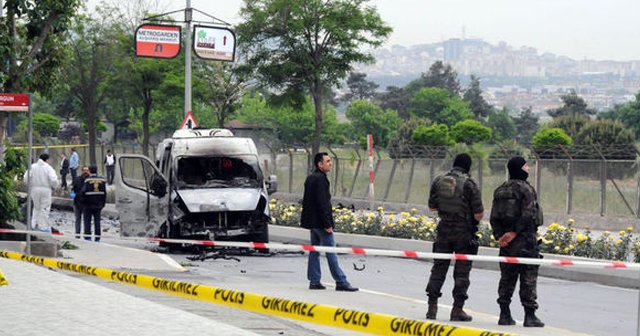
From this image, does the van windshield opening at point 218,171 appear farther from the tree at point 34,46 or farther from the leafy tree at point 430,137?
the leafy tree at point 430,137

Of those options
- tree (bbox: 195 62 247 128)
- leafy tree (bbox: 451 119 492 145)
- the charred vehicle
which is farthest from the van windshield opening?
leafy tree (bbox: 451 119 492 145)

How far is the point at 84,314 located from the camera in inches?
482

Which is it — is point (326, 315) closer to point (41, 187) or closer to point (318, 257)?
point (318, 257)

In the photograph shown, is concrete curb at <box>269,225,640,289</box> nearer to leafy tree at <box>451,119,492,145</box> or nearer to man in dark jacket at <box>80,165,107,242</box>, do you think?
man in dark jacket at <box>80,165,107,242</box>

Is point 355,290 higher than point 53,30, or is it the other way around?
point 53,30

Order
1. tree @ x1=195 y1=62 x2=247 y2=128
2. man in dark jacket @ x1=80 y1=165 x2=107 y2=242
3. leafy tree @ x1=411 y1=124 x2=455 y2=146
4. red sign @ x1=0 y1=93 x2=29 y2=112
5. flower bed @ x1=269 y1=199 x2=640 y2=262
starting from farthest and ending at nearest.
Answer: leafy tree @ x1=411 y1=124 x2=455 y2=146 → tree @ x1=195 y1=62 x2=247 y2=128 → man in dark jacket @ x1=80 y1=165 x2=107 y2=242 → flower bed @ x1=269 y1=199 x2=640 y2=262 → red sign @ x1=0 y1=93 x2=29 y2=112

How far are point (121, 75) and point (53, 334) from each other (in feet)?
150

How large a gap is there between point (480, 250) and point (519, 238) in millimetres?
9699

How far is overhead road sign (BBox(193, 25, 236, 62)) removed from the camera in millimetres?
36344

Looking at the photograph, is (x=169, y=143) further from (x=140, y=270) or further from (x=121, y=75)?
(x=121, y=75)

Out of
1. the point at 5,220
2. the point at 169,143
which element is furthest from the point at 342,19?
the point at 5,220

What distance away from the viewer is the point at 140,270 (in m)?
19.1

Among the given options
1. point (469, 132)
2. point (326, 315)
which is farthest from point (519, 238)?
point (469, 132)

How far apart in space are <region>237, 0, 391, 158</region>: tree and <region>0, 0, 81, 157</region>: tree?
20.2 meters
